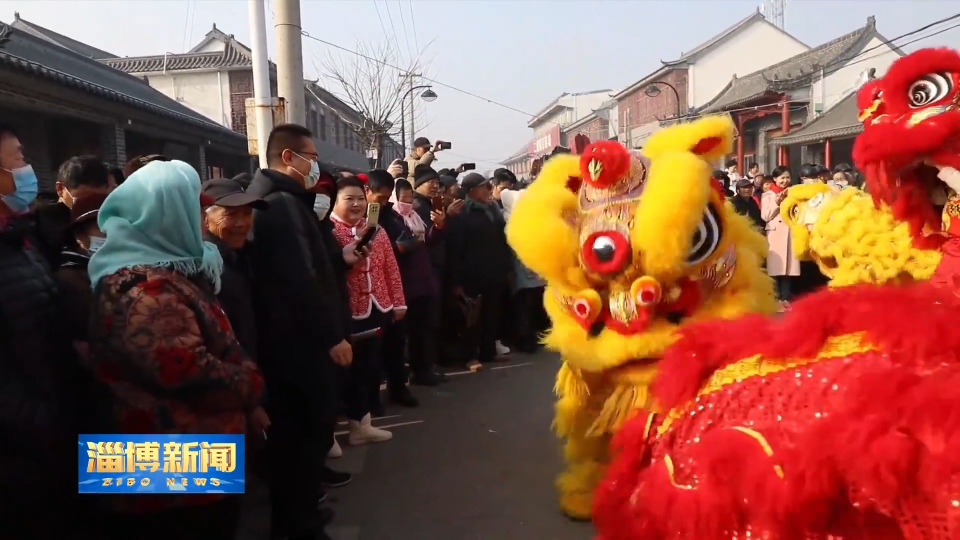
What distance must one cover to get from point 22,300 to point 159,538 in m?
0.72

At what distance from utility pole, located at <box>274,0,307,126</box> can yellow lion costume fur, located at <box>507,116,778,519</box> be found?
2483 mm

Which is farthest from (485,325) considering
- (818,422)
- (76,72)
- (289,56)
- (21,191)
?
(76,72)

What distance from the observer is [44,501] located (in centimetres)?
182

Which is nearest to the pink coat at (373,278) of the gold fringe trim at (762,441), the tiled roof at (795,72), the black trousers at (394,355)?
the black trousers at (394,355)

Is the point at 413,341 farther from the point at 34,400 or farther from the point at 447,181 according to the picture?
the point at 34,400

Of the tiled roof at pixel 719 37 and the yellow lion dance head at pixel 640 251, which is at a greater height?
the tiled roof at pixel 719 37

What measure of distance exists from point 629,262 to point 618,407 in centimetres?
55

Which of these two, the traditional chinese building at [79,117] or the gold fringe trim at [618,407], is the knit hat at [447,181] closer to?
the gold fringe trim at [618,407]

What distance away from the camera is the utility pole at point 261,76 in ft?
15.0

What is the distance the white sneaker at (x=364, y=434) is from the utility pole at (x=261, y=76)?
69.6 inches

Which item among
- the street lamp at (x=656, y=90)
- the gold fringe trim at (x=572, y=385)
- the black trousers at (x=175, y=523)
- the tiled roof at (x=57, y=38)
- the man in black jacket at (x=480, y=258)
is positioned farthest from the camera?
the street lamp at (x=656, y=90)

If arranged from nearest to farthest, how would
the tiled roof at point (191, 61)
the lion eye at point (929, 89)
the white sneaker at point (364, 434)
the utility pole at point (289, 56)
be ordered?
the lion eye at point (929, 89) < the white sneaker at point (364, 434) < the utility pole at point (289, 56) < the tiled roof at point (191, 61)

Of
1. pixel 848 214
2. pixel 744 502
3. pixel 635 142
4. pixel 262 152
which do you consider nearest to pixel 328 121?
pixel 635 142

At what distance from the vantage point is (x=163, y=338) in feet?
5.74
